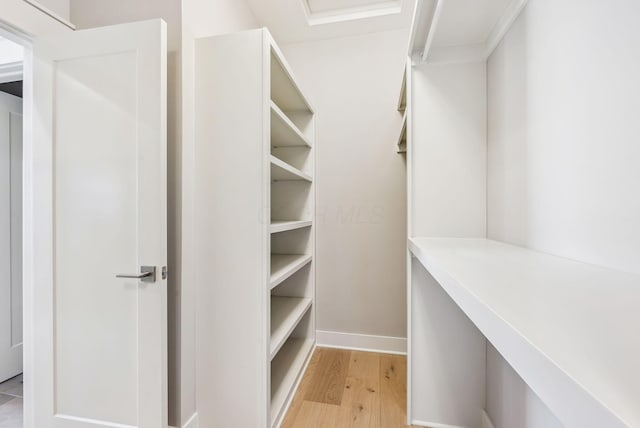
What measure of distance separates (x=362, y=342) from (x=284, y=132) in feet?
5.86

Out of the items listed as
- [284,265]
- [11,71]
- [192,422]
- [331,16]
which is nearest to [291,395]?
[192,422]

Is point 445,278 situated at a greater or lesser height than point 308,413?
greater

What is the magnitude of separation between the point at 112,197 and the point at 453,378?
74.1 inches

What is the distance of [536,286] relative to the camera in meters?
0.51

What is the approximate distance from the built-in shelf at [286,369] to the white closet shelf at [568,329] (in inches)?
53.6

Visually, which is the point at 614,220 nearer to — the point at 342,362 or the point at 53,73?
the point at 342,362

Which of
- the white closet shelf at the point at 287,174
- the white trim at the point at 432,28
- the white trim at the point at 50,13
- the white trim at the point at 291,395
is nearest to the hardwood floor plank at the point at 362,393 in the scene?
the white trim at the point at 291,395

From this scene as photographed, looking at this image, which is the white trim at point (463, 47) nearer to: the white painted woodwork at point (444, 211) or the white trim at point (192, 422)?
the white painted woodwork at point (444, 211)

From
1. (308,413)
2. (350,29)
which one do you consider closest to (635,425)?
(308,413)

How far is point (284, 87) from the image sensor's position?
184 cm

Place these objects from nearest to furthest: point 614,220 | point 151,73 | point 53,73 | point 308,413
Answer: point 614,220, point 151,73, point 53,73, point 308,413

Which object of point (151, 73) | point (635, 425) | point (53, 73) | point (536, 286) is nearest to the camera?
point (635, 425)

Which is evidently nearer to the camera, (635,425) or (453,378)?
(635,425)

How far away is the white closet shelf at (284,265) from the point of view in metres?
1.50
